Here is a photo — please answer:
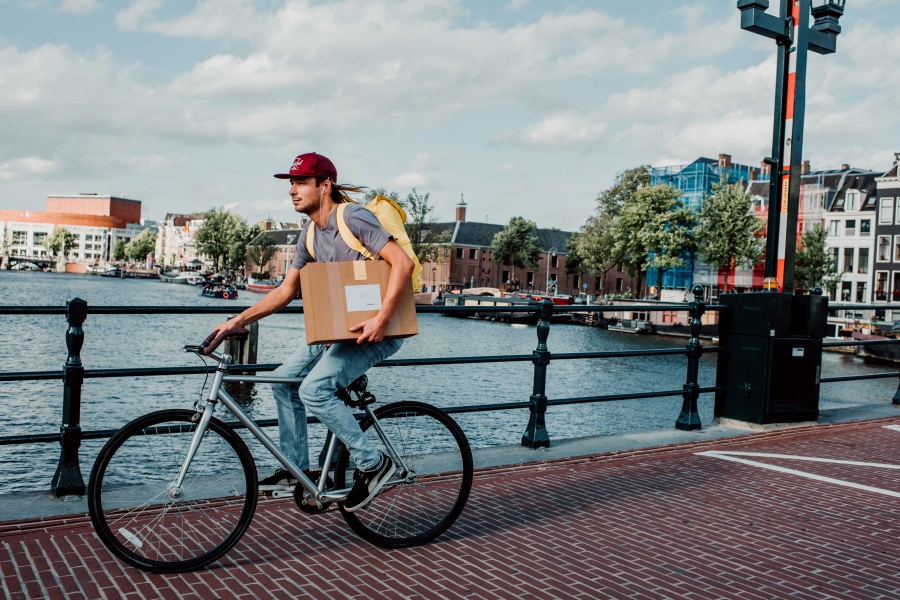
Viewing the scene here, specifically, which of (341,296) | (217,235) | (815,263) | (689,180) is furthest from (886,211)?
(217,235)

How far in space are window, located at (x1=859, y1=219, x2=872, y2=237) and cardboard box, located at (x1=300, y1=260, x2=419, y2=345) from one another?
195ft

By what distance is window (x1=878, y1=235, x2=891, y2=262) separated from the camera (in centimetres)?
5250

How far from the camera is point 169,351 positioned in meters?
24.8

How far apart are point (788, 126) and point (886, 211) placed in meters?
51.7

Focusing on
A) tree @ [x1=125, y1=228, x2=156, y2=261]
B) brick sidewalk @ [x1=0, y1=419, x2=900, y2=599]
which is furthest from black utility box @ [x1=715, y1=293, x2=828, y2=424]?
tree @ [x1=125, y1=228, x2=156, y2=261]

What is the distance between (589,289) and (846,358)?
2638 inches

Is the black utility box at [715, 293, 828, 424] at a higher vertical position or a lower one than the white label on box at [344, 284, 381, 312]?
lower

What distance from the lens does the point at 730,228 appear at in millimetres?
49312

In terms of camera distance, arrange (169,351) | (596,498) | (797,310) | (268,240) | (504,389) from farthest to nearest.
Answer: (268,240)
(169,351)
(504,389)
(797,310)
(596,498)

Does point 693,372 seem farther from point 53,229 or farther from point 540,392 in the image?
point 53,229

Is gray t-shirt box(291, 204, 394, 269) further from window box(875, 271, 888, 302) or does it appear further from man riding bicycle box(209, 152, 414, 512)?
window box(875, 271, 888, 302)

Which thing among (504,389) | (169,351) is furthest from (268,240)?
(504,389)

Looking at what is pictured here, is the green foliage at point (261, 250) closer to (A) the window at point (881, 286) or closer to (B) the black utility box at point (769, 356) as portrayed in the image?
(A) the window at point (881, 286)

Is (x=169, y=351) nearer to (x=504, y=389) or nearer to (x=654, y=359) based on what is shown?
(x=504, y=389)
